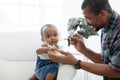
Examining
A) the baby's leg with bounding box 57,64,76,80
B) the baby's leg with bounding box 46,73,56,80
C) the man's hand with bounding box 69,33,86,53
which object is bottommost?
the baby's leg with bounding box 46,73,56,80

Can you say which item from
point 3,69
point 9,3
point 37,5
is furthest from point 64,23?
point 3,69

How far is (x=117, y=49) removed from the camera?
4.28 ft

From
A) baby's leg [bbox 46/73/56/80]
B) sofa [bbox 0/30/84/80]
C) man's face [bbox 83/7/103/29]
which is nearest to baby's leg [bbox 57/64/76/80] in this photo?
baby's leg [bbox 46/73/56/80]

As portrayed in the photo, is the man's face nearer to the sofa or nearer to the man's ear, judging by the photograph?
the man's ear

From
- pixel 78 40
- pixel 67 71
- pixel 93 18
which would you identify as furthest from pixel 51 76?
pixel 93 18

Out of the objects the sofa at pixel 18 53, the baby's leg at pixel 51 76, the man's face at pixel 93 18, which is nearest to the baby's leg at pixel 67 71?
the baby's leg at pixel 51 76

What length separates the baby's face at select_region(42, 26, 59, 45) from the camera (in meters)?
1.79

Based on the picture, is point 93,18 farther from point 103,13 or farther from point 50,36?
point 50,36

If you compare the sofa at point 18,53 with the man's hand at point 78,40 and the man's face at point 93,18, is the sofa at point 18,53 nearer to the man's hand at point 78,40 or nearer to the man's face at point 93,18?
the man's hand at point 78,40

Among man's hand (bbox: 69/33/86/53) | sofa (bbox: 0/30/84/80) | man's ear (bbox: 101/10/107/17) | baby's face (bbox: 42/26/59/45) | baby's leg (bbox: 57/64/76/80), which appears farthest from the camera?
sofa (bbox: 0/30/84/80)

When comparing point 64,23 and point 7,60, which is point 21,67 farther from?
point 64,23

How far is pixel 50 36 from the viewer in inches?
71.4

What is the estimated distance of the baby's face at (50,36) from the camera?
5.87 ft

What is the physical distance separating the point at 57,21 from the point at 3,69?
2.40ft
